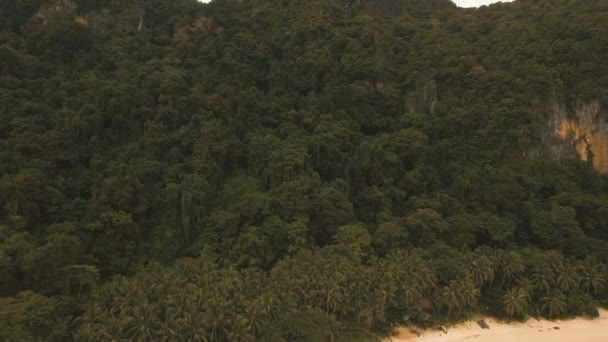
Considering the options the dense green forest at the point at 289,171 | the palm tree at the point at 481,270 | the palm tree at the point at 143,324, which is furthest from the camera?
the palm tree at the point at 481,270

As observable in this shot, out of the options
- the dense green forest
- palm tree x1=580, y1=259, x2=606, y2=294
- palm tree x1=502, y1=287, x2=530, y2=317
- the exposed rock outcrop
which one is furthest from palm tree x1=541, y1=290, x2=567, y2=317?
the exposed rock outcrop

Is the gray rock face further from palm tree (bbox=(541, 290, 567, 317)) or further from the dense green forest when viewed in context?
palm tree (bbox=(541, 290, 567, 317))

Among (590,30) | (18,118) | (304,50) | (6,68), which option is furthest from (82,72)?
(590,30)

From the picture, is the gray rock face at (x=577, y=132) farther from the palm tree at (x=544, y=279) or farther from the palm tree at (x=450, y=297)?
the palm tree at (x=450, y=297)

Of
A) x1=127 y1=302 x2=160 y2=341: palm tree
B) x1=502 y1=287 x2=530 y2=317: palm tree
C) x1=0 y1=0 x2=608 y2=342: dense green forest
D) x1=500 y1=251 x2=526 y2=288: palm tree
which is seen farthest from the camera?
x1=500 y1=251 x2=526 y2=288: palm tree

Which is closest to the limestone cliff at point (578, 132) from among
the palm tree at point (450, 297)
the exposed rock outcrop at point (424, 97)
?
the exposed rock outcrop at point (424, 97)

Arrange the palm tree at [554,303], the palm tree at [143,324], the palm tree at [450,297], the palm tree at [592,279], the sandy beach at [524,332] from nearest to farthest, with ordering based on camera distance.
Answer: the palm tree at [143,324] → the sandy beach at [524,332] → the palm tree at [450,297] → the palm tree at [554,303] → the palm tree at [592,279]
